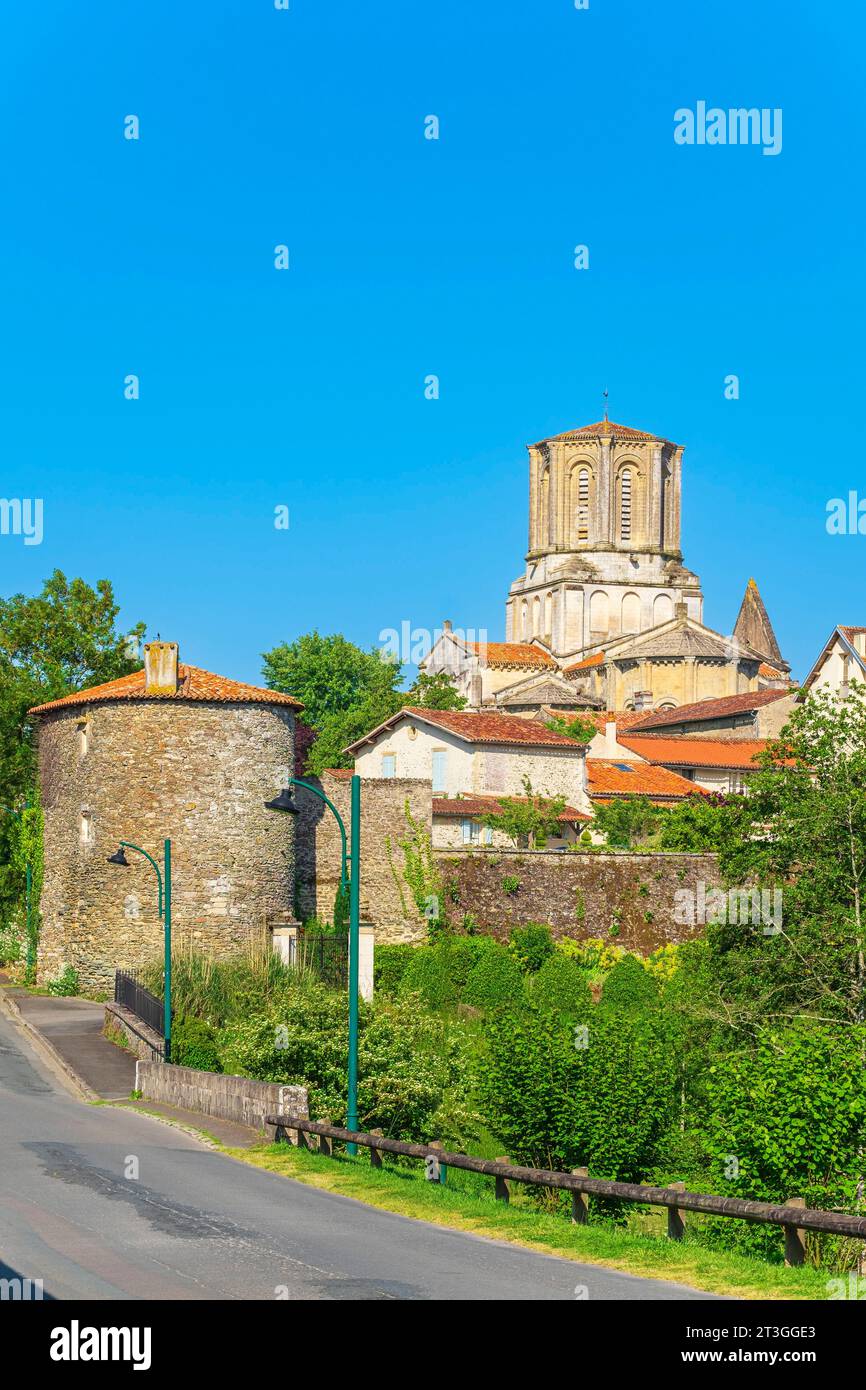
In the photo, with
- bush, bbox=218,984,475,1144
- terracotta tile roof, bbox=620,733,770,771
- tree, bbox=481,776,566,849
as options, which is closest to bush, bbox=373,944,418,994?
tree, bbox=481,776,566,849

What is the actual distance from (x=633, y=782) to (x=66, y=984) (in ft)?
75.4

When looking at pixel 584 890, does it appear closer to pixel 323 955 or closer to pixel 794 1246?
pixel 323 955

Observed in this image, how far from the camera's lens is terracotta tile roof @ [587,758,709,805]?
2148 inches

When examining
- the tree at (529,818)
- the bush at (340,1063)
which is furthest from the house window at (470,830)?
the bush at (340,1063)

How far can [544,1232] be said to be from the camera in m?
13.3

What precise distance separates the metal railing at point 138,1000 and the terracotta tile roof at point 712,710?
165ft

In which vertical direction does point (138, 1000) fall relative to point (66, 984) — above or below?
above

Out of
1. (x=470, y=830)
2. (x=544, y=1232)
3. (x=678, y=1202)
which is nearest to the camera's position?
(x=678, y=1202)

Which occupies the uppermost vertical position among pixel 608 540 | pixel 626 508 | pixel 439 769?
pixel 626 508

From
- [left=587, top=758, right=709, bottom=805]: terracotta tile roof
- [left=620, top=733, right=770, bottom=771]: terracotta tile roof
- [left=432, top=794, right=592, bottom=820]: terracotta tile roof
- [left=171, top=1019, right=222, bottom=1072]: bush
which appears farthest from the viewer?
[left=620, top=733, right=770, bottom=771]: terracotta tile roof

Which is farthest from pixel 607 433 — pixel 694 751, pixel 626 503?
pixel 694 751

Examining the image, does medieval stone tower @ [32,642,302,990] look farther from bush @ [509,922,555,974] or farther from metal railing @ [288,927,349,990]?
bush @ [509,922,555,974]

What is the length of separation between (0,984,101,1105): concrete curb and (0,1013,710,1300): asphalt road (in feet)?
27.3
